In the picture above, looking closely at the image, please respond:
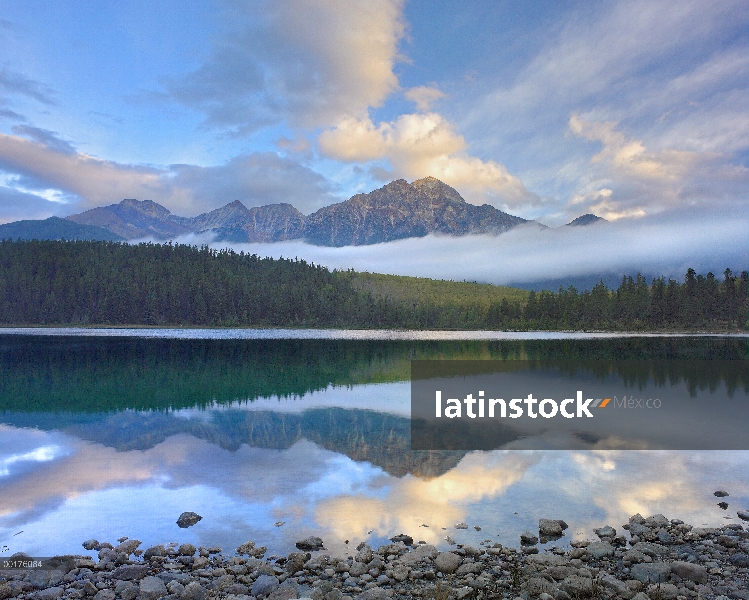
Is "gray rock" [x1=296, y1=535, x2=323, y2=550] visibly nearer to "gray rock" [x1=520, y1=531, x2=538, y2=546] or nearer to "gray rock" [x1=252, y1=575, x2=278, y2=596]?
"gray rock" [x1=252, y1=575, x2=278, y2=596]

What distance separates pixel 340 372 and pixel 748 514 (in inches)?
1918

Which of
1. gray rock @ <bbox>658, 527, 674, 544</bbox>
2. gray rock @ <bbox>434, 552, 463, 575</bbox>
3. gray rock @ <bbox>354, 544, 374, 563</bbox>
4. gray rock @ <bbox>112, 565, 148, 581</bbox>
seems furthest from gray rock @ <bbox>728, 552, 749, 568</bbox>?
gray rock @ <bbox>112, 565, 148, 581</bbox>

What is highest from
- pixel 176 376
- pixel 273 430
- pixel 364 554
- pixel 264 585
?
pixel 264 585

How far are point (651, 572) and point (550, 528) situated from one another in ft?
11.1

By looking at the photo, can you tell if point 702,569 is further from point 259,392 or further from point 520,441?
point 259,392

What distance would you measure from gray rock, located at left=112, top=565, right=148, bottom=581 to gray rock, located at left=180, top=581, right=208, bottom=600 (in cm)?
186

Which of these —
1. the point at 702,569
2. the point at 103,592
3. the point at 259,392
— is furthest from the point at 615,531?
the point at 259,392

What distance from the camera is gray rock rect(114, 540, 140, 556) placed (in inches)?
561

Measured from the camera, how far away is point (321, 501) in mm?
18656

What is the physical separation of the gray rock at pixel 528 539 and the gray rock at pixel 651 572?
9.16ft

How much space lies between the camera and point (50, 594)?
38.4 ft

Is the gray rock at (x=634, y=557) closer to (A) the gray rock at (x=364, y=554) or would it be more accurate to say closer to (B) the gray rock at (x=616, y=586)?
(B) the gray rock at (x=616, y=586)

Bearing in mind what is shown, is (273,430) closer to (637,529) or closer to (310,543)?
(310,543)

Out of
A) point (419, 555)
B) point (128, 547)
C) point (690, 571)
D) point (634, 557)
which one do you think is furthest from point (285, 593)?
point (690, 571)
